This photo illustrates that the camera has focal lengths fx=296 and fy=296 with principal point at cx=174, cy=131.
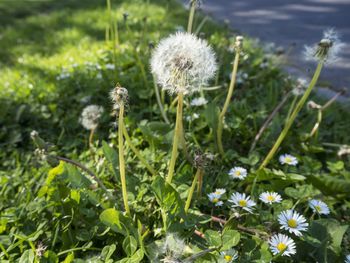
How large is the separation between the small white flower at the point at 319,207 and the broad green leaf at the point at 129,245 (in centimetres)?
85

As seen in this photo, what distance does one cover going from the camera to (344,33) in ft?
12.9

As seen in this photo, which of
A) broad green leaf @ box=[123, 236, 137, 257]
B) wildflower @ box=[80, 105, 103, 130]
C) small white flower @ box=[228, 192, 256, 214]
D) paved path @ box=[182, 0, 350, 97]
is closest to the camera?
broad green leaf @ box=[123, 236, 137, 257]

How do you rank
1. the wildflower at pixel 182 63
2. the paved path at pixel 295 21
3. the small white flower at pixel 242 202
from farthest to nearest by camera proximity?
the paved path at pixel 295 21 → the small white flower at pixel 242 202 → the wildflower at pixel 182 63

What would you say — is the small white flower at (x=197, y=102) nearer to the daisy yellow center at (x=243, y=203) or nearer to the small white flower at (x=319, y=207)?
the daisy yellow center at (x=243, y=203)

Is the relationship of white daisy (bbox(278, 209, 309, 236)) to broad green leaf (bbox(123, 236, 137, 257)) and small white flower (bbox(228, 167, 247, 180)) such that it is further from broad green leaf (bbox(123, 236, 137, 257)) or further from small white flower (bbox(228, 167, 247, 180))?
broad green leaf (bbox(123, 236, 137, 257))

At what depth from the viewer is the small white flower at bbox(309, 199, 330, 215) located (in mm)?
1391

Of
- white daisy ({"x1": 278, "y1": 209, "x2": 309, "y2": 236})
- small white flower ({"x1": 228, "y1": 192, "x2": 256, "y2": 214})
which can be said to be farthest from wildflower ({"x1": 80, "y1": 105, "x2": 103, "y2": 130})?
white daisy ({"x1": 278, "y1": 209, "x2": 309, "y2": 236})

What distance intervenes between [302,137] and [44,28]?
440cm

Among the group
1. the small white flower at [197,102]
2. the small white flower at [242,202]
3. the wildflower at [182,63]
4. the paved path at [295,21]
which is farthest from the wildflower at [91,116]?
the paved path at [295,21]

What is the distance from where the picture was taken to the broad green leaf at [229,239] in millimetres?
1136

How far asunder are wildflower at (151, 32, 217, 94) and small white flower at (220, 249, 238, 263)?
0.64 m

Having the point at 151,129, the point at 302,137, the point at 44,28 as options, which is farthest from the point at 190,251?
the point at 44,28

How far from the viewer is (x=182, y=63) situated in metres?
1.06

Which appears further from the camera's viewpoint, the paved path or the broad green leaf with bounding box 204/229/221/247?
the paved path
